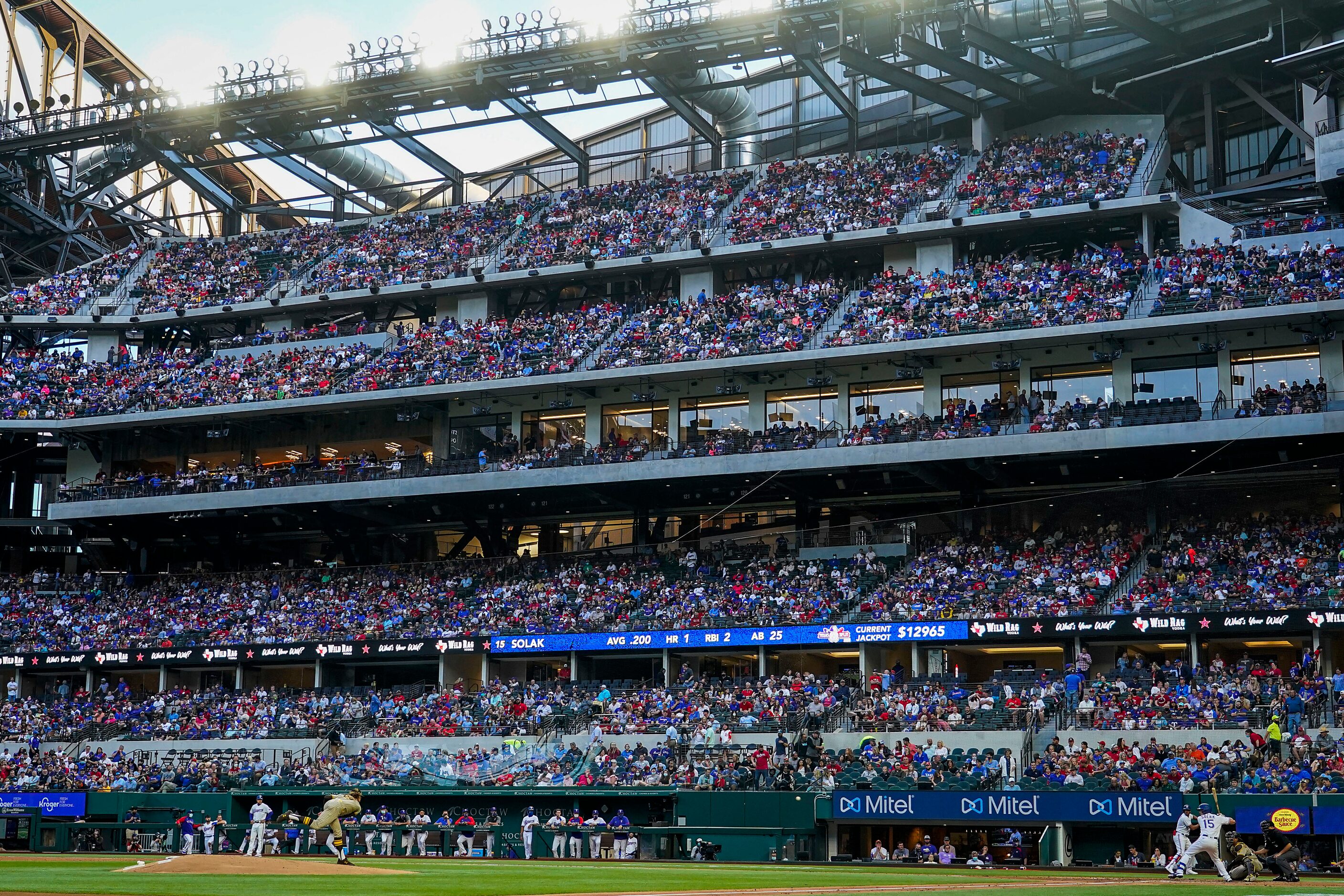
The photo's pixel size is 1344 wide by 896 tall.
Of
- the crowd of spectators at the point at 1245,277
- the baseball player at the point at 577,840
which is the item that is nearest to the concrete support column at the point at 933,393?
the crowd of spectators at the point at 1245,277

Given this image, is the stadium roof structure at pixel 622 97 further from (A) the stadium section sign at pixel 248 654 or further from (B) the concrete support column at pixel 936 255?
(A) the stadium section sign at pixel 248 654

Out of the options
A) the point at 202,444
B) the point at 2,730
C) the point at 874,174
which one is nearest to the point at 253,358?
the point at 202,444

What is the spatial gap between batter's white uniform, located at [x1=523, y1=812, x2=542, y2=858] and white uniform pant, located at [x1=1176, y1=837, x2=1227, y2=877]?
58.4ft

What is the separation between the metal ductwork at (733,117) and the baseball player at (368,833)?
110ft

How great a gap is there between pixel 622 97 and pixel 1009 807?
116 ft

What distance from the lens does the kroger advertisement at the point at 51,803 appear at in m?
46.2

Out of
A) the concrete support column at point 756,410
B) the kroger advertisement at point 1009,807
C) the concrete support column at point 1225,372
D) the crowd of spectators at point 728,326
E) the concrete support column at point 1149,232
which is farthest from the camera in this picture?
the concrete support column at point 756,410

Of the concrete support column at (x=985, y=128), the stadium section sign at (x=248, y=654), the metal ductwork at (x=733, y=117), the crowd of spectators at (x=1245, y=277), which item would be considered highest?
the metal ductwork at (x=733, y=117)

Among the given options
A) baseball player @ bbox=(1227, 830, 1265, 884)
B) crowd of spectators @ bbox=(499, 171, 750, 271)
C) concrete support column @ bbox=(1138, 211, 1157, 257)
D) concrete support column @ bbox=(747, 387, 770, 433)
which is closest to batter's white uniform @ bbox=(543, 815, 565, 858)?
baseball player @ bbox=(1227, 830, 1265, 884)

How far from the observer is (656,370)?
5456 centimetres

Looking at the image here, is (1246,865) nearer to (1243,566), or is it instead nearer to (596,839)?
(596,839)

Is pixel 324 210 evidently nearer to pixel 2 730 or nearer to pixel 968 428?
pixel 2 730

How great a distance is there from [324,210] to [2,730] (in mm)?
30357

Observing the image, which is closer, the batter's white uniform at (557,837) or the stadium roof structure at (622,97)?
the batter's white uniform at (557,837)
